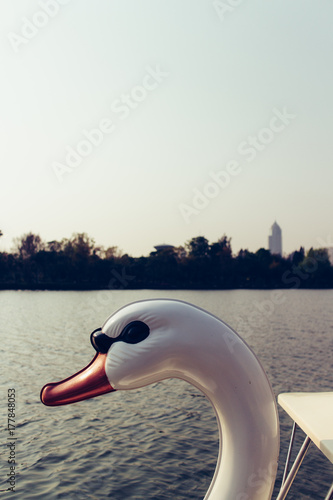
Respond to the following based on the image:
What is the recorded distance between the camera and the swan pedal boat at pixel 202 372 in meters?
2.19

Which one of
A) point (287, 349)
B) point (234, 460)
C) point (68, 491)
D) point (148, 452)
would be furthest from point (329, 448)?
point (287, 349)

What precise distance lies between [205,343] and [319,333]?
26.3m

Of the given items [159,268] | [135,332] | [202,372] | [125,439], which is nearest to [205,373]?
[202,372]

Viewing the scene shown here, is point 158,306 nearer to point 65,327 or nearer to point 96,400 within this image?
point 96,400

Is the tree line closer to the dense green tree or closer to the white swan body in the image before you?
the dense green tree

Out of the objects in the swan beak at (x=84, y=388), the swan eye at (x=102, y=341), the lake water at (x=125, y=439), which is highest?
the swan eye at (x=102, y=341)

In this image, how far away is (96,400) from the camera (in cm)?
1176

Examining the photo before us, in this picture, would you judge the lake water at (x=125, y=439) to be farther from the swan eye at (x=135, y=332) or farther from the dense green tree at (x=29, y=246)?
the dense green tree at (x=29, y=246)

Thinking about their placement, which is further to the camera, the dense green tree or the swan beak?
the dense green tree

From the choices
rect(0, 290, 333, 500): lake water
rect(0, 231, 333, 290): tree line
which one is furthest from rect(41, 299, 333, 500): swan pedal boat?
rect(0, 231, 333, 290): tree line

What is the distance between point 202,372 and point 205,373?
1 centimetres

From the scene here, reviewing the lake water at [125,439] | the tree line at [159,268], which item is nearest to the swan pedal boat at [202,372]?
the lake water at [125,439]

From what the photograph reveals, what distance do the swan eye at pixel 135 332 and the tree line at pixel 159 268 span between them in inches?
3195

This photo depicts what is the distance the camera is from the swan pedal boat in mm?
2188
